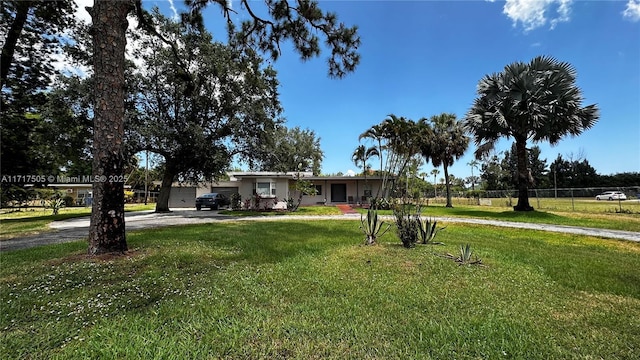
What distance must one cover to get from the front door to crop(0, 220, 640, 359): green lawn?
21.9 metres

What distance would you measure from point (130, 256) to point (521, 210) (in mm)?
17941

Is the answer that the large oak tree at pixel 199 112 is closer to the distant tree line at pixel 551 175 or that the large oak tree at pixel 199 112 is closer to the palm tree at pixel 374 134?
the palm tree at pixel 374 134

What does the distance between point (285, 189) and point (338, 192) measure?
7179 mm

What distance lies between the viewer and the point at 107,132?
15.4ft

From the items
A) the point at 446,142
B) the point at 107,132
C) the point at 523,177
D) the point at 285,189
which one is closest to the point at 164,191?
the point at 285,189

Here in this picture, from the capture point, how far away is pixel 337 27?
22.3 feet

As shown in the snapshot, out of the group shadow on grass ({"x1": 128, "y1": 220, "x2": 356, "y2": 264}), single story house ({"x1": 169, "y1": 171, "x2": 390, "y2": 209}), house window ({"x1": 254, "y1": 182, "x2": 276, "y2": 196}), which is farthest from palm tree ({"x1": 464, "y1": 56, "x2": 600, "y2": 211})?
house window ({"x1": 254, "y1": 182, "x2": 276, "y2": 196})

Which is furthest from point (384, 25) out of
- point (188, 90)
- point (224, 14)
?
point (188, 90)

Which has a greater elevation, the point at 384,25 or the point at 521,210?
the point at 384,25

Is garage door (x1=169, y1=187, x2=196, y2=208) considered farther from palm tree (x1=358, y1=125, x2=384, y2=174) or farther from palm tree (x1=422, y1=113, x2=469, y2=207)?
palm tree (x1=422, y1=113, x2=469, y2=207)

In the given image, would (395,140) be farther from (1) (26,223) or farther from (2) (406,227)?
(1) (26,223)

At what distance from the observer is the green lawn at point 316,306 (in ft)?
7.39

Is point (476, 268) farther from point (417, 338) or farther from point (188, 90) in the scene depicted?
point (188, 90)

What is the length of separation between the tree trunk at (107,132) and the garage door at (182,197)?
81.7 feet
